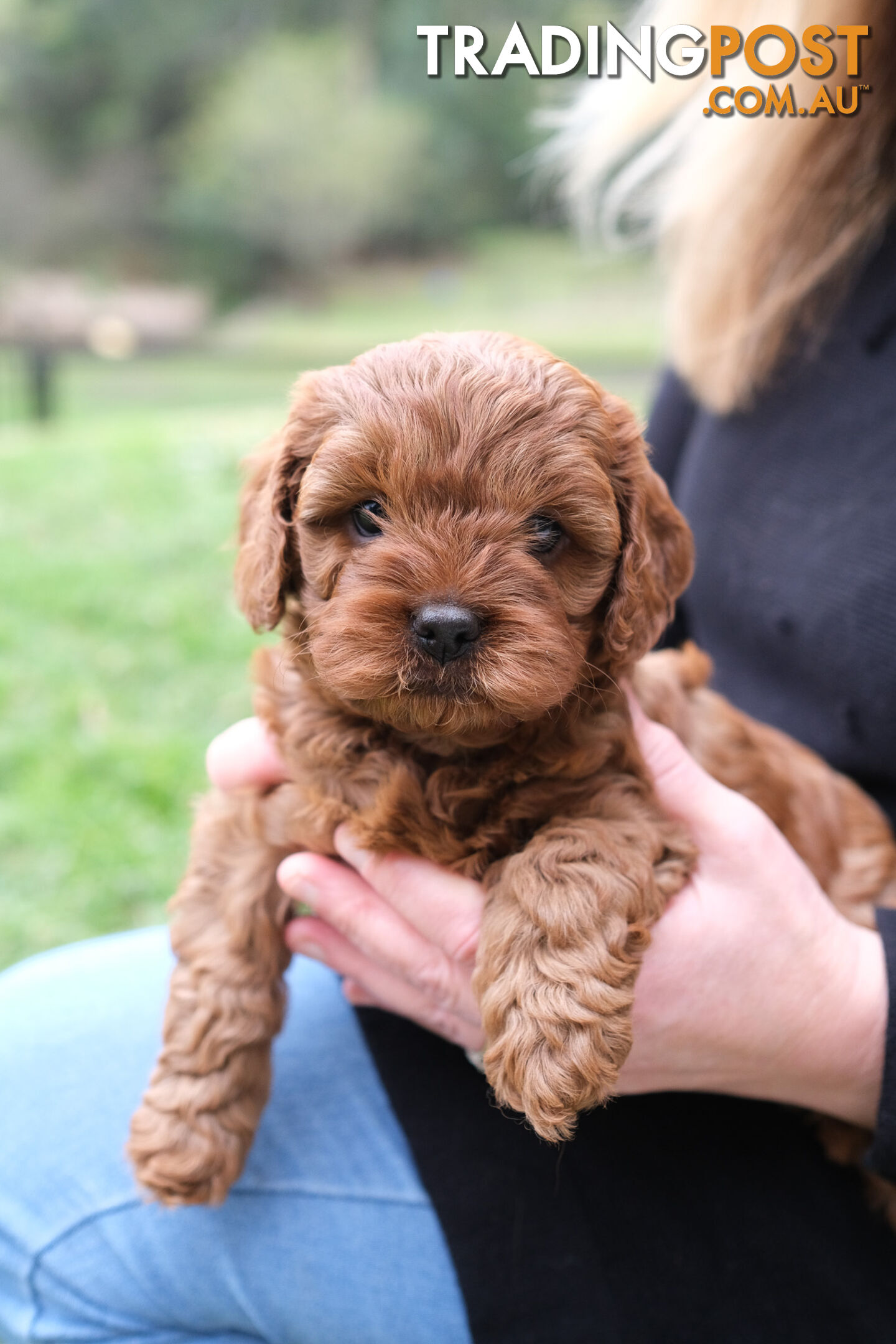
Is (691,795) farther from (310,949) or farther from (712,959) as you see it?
(310,949)

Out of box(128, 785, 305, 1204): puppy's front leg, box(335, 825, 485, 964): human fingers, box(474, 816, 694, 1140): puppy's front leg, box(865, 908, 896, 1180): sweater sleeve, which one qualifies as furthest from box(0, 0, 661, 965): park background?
box(865, 908, 896, 1180): sweater sleeve

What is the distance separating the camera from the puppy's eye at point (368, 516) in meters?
2.12

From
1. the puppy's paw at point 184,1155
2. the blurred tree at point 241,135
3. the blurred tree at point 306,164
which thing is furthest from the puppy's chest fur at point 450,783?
the blurred tree at point 306,164

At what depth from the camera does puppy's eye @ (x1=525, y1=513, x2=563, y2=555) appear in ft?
6.84

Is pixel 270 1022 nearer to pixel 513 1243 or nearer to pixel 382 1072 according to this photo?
pixel 382 1072

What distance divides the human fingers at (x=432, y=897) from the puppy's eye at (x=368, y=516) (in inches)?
24.8

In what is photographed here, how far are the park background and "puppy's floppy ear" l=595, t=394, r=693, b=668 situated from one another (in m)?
2.66

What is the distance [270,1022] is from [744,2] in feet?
10.2

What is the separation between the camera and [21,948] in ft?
13.2

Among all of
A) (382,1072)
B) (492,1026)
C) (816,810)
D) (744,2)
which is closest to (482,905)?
(492,1026)

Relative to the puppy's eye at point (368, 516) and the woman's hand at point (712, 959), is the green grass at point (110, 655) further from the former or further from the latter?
the woman's hand at point (712, 959)

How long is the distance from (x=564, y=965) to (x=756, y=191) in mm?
2443

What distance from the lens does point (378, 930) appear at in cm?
236

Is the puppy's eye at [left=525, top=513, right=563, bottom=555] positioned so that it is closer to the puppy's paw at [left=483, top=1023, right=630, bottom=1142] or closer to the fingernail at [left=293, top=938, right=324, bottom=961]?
the puppy's paw at [left=483, top=1023, right=630, bottom=1142]
